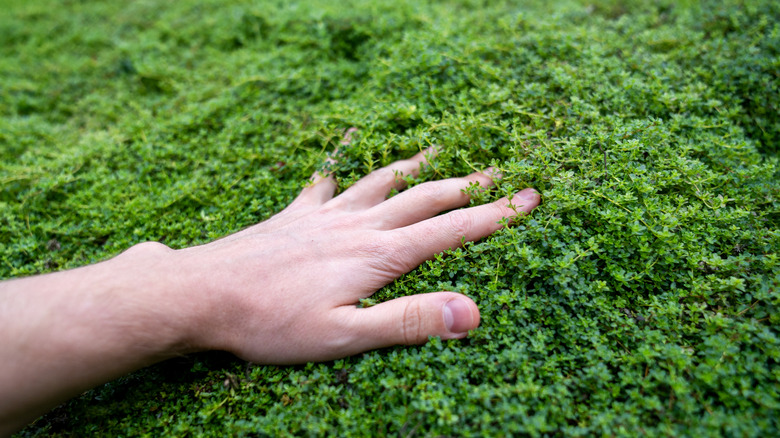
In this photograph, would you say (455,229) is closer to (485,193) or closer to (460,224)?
(460,224)

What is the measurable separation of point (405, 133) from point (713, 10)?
2.88 metres

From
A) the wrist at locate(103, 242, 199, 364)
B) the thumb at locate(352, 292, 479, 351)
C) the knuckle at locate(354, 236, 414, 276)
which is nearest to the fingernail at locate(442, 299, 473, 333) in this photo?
the thumb at locate(352, 292, 479, 351)

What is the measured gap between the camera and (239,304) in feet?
7.02

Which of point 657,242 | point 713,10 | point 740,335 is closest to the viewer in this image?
point 740,335

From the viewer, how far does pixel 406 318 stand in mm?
2072

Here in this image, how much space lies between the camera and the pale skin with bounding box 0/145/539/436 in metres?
1.94

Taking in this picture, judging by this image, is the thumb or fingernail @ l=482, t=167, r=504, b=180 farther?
fingernail @ l=482, t=167, r=504, b=180

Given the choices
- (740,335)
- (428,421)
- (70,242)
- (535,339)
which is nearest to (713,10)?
(740,335)

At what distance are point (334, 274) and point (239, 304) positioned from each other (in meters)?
0.47

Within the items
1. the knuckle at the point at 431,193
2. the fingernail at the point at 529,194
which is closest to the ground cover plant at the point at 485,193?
the fingernail at the point at 529,194

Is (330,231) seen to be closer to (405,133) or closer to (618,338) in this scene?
(405,133)

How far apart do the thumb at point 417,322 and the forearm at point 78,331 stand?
0.86m

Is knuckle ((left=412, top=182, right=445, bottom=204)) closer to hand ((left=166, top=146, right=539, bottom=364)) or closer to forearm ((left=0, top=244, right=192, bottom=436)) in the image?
hand ((left=166, top=146, right=539, bottom=364))

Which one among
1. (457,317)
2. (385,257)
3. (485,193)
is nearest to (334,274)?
(385,257)
